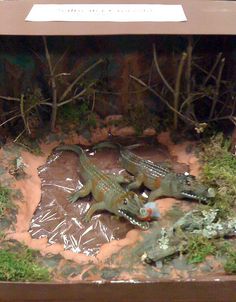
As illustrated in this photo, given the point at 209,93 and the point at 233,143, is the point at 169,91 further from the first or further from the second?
the point at 233,143

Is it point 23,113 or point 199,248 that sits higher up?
point 23,113

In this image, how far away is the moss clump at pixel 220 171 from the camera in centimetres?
197

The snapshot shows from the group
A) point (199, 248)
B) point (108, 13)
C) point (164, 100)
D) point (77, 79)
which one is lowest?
point (199, 248)

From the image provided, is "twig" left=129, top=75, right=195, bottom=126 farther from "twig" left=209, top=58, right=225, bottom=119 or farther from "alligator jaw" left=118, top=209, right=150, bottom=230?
"alligator jaw" left=118, top=209, right=150, bottom=230

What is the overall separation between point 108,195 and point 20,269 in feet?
1.80

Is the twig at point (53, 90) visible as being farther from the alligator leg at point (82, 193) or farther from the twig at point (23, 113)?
the alligator leg at point (82, 193)

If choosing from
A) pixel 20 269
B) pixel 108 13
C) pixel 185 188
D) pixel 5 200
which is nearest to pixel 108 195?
pixel 185 188

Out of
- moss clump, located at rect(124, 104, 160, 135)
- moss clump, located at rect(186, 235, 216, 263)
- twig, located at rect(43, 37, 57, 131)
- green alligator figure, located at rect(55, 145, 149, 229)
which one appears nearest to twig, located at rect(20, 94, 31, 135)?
twig, located at rect(43, 37, 57, 131)

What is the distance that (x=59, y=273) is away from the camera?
1.67 metres

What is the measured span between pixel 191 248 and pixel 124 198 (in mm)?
385

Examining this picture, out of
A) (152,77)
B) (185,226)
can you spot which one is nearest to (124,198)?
(185,226)

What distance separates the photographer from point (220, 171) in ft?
6.99

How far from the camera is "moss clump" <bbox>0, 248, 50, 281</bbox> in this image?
1.62 metres

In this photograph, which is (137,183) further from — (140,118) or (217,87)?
(217,87)
